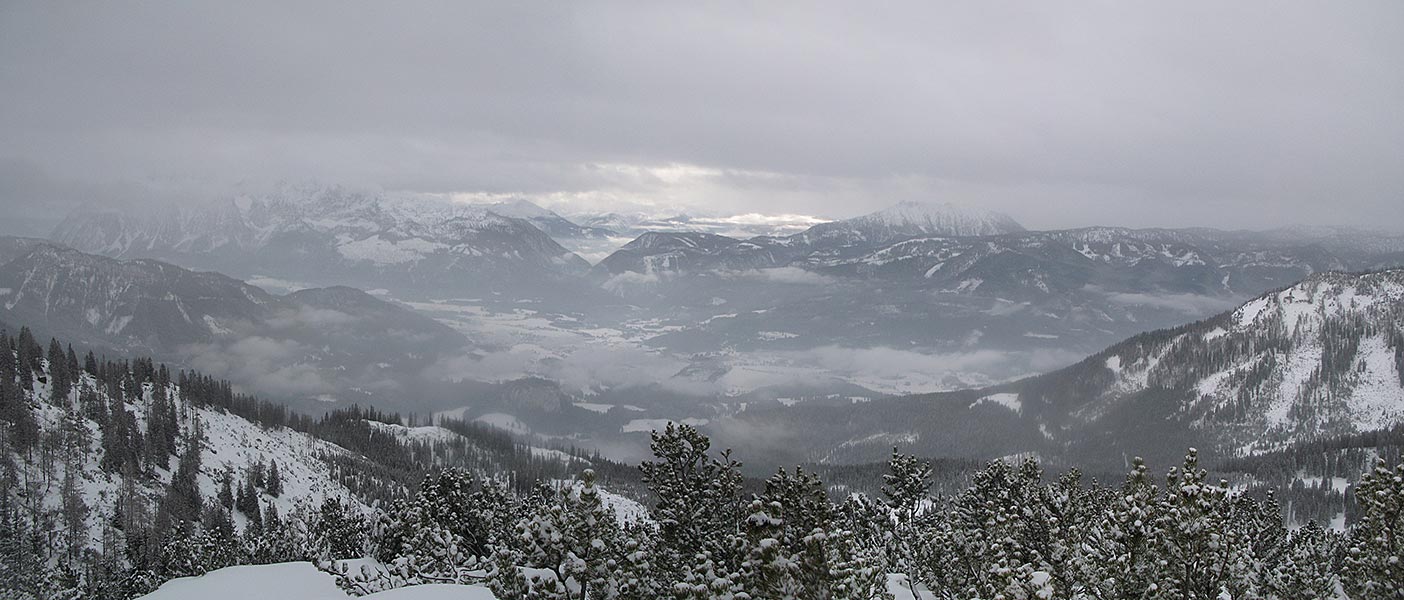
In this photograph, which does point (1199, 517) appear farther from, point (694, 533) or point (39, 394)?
point (39, 394)

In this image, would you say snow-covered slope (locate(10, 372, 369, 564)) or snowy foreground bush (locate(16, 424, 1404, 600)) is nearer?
snowy foreground bush (locate(16, 424, 1404, 600))

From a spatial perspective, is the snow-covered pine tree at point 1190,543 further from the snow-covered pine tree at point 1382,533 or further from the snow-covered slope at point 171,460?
the snow-covered slope at point 171,460

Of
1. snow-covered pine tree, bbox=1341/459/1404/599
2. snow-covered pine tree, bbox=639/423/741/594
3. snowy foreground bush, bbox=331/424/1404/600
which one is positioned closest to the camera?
snowy foreground bush, bbox=331/424/1404/600

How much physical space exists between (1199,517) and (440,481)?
32.3 meters

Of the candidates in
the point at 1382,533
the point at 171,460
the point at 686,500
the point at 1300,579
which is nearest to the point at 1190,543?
the point at 1382,533

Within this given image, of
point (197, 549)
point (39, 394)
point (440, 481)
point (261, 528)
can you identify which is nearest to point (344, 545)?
point (197, 549)

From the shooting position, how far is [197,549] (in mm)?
76375

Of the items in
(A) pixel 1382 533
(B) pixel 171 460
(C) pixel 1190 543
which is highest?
(C) pixel 1190 543

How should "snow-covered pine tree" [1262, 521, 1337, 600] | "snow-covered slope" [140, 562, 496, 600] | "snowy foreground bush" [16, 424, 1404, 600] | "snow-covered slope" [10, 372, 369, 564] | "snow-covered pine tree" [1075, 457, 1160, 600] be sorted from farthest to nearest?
1. "snow-covered slope" [10, 372, 369, 564]
2. "snow-covered slope" [140, 562, 496, 600]
3. "snow-covered pine tree" [1262, 521, 1337, 600]
4. "snow-covered pine tree" [1075, 457, 1160, 600]
5. "snowy foreground bush" [16, 424, 1404, 600]

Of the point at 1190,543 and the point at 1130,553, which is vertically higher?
the point at 1190,543

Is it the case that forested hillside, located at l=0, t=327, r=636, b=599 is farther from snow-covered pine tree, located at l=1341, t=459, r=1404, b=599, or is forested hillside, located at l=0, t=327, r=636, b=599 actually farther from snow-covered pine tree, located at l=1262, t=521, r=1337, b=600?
snow-covered pine tree, located at l=1341, t=459, r=1404, b=599

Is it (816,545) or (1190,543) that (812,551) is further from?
(1190,543)

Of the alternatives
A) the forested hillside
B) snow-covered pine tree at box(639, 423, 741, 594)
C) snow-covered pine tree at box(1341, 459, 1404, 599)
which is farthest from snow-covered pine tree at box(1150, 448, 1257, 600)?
the forested hillside

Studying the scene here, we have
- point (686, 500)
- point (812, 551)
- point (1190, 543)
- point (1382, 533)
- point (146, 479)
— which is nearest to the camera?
point (812, 551)
